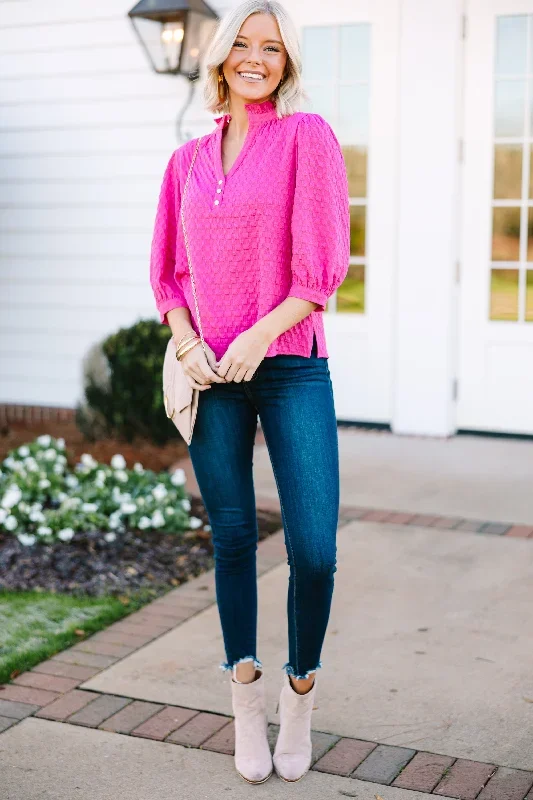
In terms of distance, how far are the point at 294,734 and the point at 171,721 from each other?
423 mm

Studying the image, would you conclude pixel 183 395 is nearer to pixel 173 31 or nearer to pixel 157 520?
pixel 157 520

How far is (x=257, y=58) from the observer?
2471mm

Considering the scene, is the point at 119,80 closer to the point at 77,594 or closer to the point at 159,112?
the point at 159,112

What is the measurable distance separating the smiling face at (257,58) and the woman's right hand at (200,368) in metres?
0.59

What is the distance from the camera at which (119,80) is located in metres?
6.81

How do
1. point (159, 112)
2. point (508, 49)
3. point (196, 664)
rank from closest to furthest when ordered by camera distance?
point (196, 664) < point (508, 49) < point (159, 112)

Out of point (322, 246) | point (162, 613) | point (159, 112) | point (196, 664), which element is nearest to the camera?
point (322, 246)

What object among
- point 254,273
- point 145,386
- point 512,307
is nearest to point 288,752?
point 254,273

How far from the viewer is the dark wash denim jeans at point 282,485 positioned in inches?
96.4

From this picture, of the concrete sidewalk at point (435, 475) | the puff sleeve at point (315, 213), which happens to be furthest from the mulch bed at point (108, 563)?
the puff sleeve at point (315, 213)

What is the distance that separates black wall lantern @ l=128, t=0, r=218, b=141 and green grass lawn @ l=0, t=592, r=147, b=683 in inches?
135

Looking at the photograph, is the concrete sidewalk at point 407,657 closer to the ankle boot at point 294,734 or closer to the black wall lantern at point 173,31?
the ankle boot at point 294,734

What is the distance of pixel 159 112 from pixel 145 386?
184cm

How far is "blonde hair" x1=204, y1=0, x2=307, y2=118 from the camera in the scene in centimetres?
246
